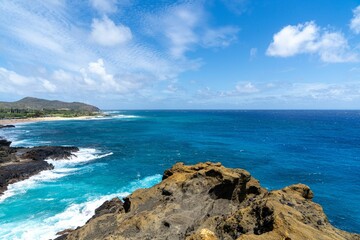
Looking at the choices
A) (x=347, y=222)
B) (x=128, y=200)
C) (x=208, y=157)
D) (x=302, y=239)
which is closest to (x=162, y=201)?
(x=128, y=200)

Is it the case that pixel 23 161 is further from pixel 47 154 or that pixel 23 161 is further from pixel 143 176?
pixel 143 176

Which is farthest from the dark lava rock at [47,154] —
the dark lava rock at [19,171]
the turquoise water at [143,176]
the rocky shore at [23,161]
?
the dark lava rock at [19,171]

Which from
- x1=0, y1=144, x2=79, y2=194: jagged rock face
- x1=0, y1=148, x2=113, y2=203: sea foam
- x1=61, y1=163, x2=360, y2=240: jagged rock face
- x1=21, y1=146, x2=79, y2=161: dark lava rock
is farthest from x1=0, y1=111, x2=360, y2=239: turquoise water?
x1=61, y1=163, x2=360, y2=240: jagged rock face

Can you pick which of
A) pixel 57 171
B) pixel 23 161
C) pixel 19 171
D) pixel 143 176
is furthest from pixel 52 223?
pixel 23 161

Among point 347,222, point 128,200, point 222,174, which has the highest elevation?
point 222,174

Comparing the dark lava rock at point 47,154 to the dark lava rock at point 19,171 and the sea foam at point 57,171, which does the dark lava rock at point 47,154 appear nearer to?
the sea foam at point 57,171

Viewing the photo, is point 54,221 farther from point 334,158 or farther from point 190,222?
point 334,158
